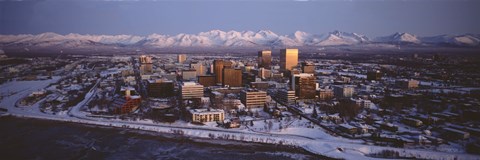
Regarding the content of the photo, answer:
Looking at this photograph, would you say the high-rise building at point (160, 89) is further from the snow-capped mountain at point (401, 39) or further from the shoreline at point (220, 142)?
the snow-capped mountain at point (401, 39)

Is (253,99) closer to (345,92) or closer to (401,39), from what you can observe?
(345,92)

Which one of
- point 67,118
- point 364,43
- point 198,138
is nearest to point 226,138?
point 198,138

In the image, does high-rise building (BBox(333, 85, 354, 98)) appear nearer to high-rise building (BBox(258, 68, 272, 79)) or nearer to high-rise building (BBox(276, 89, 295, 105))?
high-rise building (BBox(276, 89, 295, 105))

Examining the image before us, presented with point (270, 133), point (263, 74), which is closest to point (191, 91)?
point (270, 133)

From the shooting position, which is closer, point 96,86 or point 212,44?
point 96,86

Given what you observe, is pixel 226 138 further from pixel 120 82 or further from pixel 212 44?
pixel 212 44

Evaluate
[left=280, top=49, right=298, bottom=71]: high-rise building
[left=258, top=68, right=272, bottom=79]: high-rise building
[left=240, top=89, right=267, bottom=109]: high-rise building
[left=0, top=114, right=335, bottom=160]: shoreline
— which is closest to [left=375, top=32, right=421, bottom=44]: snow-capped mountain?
[left=280, top=49, right=298, bottom=71]: high-rise building
